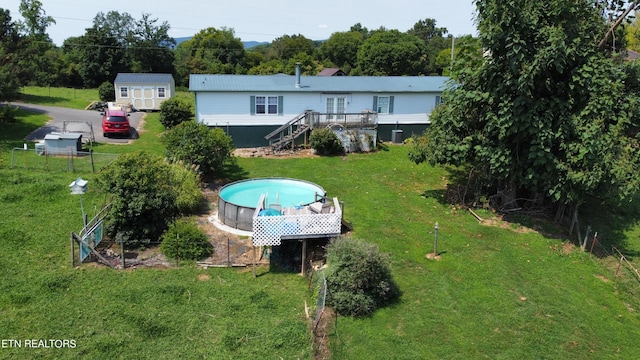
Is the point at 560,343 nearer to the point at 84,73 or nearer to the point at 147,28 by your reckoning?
the point at 84,73

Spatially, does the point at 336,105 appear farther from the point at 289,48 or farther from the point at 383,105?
the point at 289,48

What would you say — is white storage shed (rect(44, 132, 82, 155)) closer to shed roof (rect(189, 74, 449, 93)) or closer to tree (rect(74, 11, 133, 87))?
shed roof (rect(189, 74, 449, 93))

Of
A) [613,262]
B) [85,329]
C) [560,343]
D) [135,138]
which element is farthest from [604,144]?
[135,138]

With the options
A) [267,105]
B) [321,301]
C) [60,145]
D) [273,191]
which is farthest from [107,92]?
[321,301]

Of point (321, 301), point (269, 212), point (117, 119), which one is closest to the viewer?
point (321, 301)

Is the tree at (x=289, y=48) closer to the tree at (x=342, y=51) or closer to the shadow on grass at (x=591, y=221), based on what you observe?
the tree at (x=342, y=51)

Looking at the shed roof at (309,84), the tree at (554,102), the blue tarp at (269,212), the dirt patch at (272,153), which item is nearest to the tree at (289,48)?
the shed roof at (309,84)
